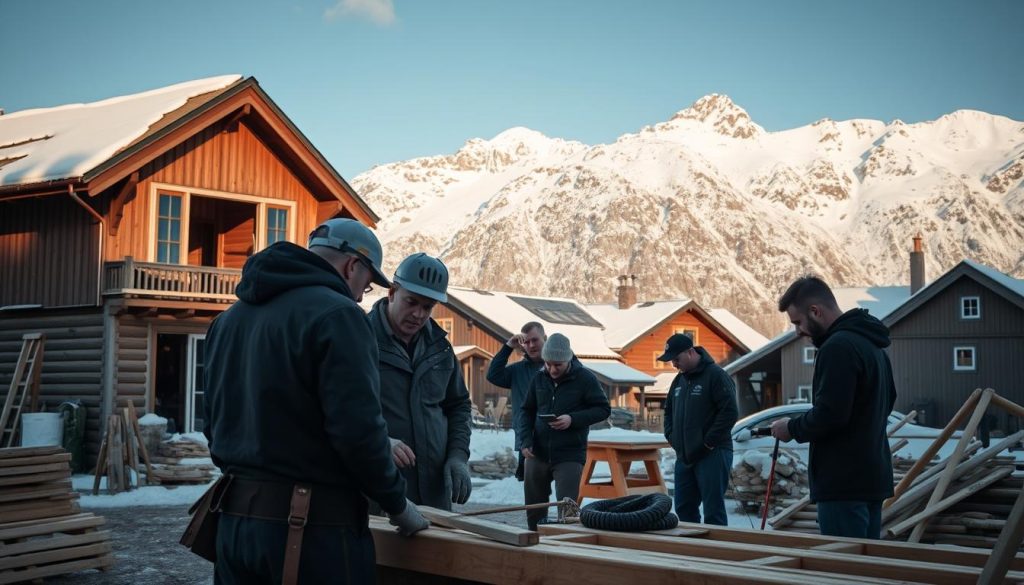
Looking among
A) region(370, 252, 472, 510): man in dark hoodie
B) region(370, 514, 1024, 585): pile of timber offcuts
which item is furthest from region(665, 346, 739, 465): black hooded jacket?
region(370, 514, 1024, 585): pile of timber offcuts

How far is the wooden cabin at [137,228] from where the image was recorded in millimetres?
17938

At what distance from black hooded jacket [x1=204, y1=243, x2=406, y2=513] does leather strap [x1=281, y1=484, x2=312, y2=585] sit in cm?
5

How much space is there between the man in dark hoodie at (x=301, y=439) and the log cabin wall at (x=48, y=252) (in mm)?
16109

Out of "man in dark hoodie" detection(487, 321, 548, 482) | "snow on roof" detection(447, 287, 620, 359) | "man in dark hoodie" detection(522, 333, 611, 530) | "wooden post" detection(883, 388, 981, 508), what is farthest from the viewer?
"snow on roof" detection(447, 287, 620, 359)

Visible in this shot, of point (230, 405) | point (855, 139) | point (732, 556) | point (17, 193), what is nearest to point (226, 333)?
point (230, 405)

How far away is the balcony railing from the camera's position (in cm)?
1764

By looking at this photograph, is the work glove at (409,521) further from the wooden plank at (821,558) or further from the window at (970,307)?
the window at (970,307)

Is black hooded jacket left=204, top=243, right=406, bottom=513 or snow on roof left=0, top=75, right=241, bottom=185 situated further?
snow on roof left=0, top=75, right=241, bottom=185

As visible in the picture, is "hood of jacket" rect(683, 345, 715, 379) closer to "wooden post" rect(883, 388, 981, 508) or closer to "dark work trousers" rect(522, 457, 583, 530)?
"dark work trousers" rect(522, 457, 583, 530)

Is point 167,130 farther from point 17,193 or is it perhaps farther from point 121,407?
point 121,407

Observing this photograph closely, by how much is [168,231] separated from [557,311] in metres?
27.9

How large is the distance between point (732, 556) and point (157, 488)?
14055mm

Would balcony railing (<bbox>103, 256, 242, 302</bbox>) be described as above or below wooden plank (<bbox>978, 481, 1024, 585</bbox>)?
above

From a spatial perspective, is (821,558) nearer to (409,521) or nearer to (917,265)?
(409,521)
